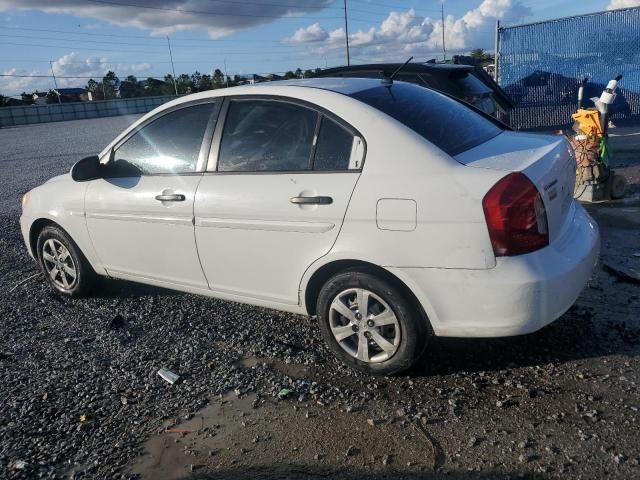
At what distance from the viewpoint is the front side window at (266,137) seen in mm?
3531

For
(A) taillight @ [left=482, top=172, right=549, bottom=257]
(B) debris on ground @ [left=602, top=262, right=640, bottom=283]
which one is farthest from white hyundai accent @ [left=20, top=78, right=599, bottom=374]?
(B) debris on ground @ [left=602, top=262, right=640, bottom=283]

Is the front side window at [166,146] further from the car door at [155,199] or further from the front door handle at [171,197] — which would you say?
the front door handle at [171,197]

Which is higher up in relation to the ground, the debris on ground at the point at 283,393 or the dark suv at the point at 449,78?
the dark suv at the point at 449,78

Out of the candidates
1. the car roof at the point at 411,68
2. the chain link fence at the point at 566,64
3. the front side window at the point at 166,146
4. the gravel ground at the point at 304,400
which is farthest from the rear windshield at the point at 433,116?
the chain link fence at the point at 566,64

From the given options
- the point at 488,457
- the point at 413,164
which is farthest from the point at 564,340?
the point at 413,164

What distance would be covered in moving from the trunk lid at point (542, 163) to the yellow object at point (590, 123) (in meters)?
3.91

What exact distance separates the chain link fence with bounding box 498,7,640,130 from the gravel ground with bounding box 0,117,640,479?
10649 mm

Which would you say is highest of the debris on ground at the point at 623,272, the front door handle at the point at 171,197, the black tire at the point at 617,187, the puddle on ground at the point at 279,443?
the front door handle at the point at 171,197

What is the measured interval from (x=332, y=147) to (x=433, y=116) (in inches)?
27.8

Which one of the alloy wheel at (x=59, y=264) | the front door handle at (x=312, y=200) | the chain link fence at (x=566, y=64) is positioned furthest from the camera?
the chain link fence at (x=566, y=64)

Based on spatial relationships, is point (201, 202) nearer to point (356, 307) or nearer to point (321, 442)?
point (356, 307)

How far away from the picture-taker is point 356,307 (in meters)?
3.36

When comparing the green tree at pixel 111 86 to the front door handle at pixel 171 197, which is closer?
the front door handle at pixel 171 197

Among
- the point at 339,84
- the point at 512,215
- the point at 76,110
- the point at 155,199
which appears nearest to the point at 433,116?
the point at 339,84
